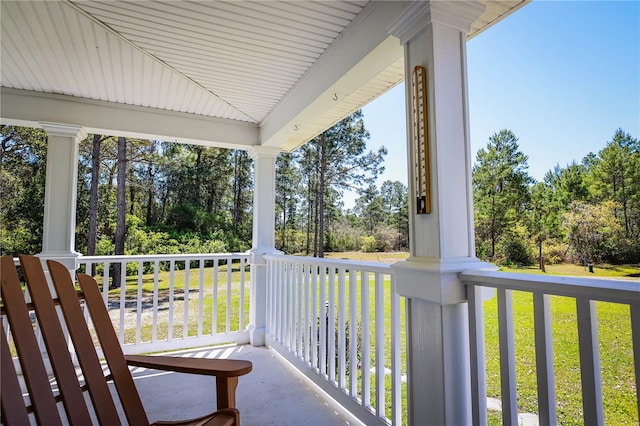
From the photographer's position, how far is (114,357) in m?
1.54

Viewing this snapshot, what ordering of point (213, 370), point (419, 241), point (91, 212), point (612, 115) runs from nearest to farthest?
point (213, 370) < point (419, 241) < point (612, 115) < point (91, 212)

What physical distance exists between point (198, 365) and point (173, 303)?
2.86m

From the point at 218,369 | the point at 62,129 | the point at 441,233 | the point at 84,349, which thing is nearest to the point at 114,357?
the point at 84,349

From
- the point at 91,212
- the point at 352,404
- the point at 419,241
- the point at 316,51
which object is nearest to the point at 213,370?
the point at 419,241

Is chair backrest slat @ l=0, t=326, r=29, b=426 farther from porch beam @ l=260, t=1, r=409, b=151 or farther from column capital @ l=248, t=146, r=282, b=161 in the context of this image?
column capital @ l=248, t=146, r=282, b=161

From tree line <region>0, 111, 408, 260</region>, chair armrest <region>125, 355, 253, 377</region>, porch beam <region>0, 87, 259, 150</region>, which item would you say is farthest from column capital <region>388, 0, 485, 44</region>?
tree line <region>0, 111, 408, 260</region>

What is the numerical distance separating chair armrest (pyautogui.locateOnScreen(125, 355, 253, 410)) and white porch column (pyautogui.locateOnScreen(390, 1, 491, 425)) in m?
0.83

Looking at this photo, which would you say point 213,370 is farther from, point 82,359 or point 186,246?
point 186,246

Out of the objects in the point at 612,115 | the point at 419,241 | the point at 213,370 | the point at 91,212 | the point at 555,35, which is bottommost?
the point at 213,370

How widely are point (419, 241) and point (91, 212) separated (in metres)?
11.1

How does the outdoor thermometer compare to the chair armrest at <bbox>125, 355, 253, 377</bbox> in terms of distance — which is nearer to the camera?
the chair armrest at <bbox>125, 355, 253, 377</bbox>

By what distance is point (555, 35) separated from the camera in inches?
288

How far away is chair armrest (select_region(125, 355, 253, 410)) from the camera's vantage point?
1399 millimetres

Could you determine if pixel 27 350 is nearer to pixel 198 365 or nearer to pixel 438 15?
pixel 198 365
